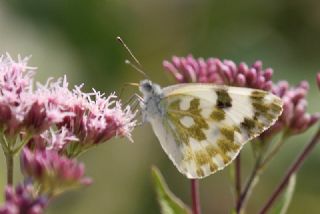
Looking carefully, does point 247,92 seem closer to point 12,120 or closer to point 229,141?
point 229,141

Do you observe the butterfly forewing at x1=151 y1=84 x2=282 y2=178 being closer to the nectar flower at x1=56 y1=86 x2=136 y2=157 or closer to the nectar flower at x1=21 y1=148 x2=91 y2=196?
the nectar flower at x1=56 y1=86 x2=136 y2=157

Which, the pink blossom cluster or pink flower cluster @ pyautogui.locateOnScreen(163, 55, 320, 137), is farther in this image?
pink flower cluster @ pyautogui.locateOnScreen(163, 55, 320, 137)

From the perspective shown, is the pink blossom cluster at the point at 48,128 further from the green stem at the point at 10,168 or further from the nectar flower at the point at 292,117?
the nectar flower at the point at 292,117

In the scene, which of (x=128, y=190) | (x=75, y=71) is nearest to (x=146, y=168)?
(x=128, y=190)

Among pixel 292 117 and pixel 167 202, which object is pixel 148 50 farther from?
pixel 167 202

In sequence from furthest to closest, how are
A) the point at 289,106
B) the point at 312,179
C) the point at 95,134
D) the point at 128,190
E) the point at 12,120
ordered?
the point at 128,190
the point at 312,179
the point at 289,106
the point at 95,134
the point at 12,120

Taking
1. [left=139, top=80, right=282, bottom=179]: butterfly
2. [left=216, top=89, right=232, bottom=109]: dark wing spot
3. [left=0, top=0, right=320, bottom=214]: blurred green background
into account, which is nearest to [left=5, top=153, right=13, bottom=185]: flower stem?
[left=139, top=80, right=282, bottom=179]: butterfly

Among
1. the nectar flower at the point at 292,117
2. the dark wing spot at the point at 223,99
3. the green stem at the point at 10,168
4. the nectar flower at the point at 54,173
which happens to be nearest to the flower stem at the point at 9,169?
the green stem at the point at 10,168
